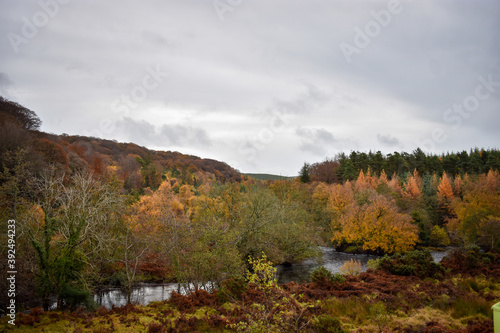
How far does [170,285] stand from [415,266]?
60.9ft

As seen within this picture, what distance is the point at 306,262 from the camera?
3344 cm

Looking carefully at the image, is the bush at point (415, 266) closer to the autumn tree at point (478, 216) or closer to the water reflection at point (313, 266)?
the water reflection at point (313, 266)

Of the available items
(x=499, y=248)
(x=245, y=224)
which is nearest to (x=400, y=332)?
(x=245, y=224)

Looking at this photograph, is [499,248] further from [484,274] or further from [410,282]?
[410,282]

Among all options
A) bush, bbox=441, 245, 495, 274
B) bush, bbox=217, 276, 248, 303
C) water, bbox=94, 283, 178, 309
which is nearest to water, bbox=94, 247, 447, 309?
water, bbox=94, 283, 178, 309

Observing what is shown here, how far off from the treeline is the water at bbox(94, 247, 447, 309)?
45618mm

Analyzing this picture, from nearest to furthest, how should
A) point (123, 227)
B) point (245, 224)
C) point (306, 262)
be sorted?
point (123, 227) < point (245, 224) < point (306, 262)

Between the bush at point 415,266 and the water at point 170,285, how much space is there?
7657mm

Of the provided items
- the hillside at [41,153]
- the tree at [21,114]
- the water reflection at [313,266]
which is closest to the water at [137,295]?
the hillside at [41,153]

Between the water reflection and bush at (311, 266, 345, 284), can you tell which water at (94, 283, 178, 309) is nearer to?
bush at (311, 266, 345, 284)

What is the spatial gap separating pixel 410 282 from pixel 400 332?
8.36m

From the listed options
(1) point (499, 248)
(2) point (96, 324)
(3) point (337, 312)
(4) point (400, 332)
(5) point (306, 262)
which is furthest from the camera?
(5) point (306, 262)

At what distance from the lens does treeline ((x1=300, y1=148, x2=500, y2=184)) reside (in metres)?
81.8

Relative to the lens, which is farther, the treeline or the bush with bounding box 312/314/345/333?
the treeline
